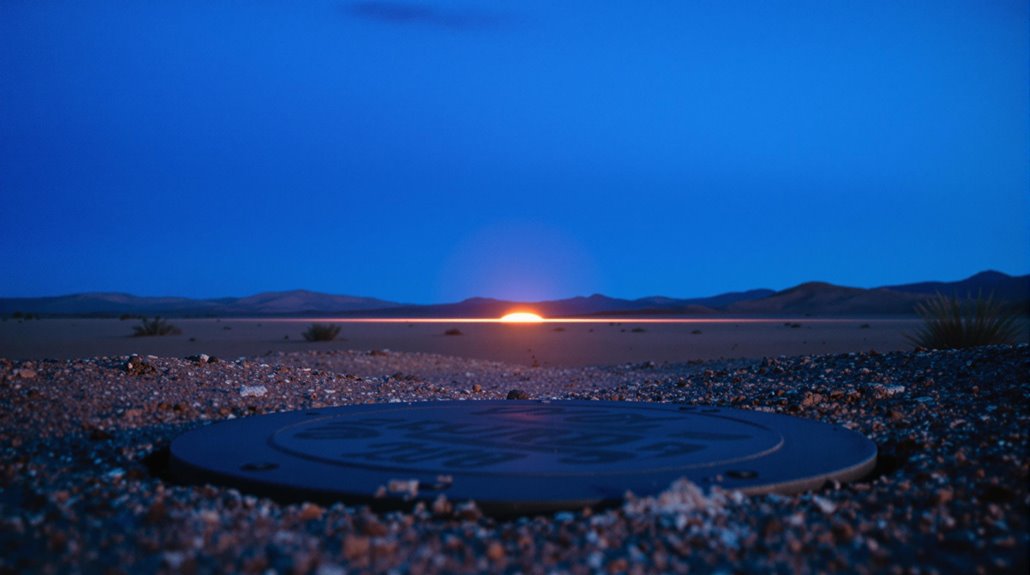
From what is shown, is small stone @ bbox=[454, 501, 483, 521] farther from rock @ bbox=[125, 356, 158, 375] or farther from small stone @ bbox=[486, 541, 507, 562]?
rock @ bbox=[125, 356, 158, 375]

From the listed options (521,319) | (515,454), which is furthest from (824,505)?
(521,319)

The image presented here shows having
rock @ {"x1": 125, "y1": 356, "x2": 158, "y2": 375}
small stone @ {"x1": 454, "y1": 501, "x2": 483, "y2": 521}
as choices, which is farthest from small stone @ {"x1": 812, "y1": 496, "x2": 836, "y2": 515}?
rock @ {"x1": 125, "y1": 356, "x2": 158, "y2": 375}

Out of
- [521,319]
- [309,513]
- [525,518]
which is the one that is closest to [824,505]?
[525,518]

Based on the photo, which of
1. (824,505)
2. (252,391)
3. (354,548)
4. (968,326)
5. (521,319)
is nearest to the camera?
(354,548)

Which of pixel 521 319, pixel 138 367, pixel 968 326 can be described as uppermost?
pixel 521 319

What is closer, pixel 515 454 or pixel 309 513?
pixel 309 513

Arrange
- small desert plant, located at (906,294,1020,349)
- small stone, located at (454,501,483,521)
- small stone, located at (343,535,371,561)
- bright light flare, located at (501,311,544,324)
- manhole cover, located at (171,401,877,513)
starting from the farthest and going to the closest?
bright light flare, located at (501,311,544,324)
small desert plant, located at (906,294,1020,349)
manhole cover, located at (171,401,877,513)
small stone, located at (454,501,483,521)
small stone, located at (343,535,371,561)

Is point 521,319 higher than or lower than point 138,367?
higher

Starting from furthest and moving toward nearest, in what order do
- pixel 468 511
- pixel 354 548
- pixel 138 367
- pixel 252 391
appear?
1. pixel 138 367
2. pixel 252 391
3. pixel 468 511
4. pixel 354 548

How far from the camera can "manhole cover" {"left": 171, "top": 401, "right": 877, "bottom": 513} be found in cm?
340

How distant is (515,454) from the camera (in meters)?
4.02

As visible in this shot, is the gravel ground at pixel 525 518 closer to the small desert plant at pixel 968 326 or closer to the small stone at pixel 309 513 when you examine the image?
the small stone at pixel 309 513

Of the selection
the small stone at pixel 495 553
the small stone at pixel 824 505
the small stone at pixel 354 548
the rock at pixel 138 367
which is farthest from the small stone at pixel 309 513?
the rock at pixel 138 367

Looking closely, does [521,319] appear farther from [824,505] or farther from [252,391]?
[824,505]
